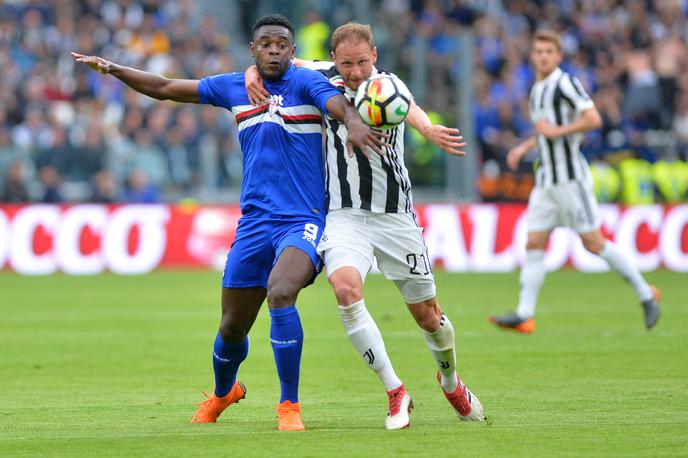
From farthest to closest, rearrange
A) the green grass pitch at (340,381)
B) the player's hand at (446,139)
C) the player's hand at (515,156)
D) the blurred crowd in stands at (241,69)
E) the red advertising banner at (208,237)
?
the blurred crowd in stands at (241,69) → the red advertising banner at (208,237) → the player's hand at (515,156) → the player's hand at (446,139) → the green grass pitch at (340,381)

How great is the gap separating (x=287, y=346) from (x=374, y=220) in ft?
3.22

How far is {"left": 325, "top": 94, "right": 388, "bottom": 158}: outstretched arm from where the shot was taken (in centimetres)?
695

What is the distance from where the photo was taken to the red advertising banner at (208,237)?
837 inches

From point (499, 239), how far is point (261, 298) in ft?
47.1

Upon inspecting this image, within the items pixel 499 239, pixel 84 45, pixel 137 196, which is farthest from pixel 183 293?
pixel 84 45

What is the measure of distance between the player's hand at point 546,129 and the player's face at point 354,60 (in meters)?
5.27

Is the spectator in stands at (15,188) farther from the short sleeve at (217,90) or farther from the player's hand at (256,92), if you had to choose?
the player's hand at (256,92)

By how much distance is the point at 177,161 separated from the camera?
22.7 metres

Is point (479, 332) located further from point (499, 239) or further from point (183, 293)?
point (499, 239)

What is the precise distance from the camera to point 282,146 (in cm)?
760

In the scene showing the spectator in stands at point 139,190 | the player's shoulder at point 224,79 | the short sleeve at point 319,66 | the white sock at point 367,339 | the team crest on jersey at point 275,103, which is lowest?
the spectator in stands at point 139,190

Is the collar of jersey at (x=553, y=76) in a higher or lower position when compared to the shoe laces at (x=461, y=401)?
higher

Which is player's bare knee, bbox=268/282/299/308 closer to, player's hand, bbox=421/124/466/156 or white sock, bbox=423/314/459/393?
white sock, bbox=423/314/459/393

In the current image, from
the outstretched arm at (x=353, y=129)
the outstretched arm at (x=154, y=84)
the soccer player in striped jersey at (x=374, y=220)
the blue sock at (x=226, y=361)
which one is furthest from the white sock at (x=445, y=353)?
the outstretched arm at (x=154, y=84)
